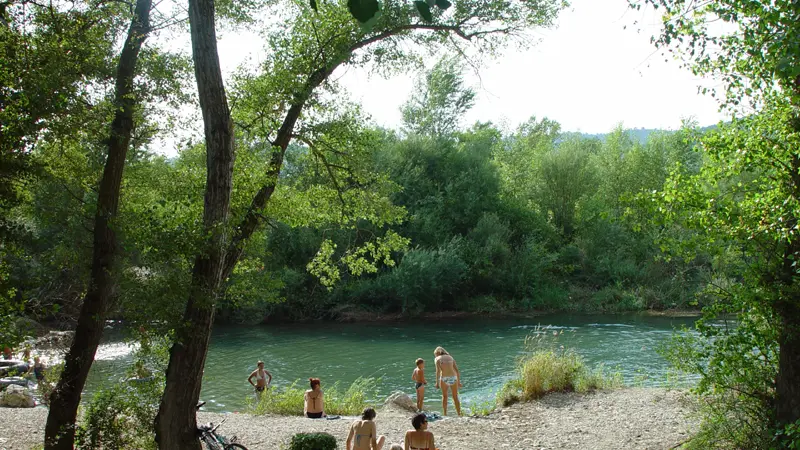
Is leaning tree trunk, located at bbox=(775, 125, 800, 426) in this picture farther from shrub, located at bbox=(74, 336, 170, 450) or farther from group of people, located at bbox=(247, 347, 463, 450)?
shrub, located at bbox=(74, 336, 170, 450)

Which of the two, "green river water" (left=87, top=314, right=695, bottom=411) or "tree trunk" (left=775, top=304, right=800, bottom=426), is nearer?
"tree trunk" (left=775, top=304, right=800, bottom=426)

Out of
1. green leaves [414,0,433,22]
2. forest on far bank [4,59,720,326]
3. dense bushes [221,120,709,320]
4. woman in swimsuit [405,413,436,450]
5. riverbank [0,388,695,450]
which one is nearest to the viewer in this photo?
green leaves [414,0,433,22]

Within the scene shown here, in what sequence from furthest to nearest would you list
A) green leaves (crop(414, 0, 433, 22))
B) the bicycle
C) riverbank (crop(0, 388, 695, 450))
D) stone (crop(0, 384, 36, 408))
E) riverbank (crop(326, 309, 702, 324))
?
riverbank (crop(326, 309, 702, 324)) → stone (crop(0, 384, 36, 408)) → riverbank (crop(0, 388, 695, 450)) → the bicycle → green leaves (crop(414, 0, 433, 22))

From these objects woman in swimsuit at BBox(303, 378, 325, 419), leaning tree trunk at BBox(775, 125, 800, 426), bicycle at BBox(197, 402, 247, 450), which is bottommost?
woman in swimsuit at BBox(303, 378, 325, 419)

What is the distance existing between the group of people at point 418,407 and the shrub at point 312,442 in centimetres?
62

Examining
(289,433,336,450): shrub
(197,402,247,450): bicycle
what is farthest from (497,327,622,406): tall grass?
(197,402,247,450): bicycle

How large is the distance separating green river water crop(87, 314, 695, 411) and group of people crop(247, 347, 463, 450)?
1264 millimetres

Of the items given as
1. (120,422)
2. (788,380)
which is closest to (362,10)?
(788,380)

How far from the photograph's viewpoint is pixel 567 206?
39.0 meters

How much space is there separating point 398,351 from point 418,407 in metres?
9.45

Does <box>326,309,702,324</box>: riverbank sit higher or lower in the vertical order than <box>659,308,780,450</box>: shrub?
→ lower

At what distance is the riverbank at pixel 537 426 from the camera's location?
29.8 ft

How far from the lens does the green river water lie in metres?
17.3

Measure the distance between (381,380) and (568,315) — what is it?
15.4 m
